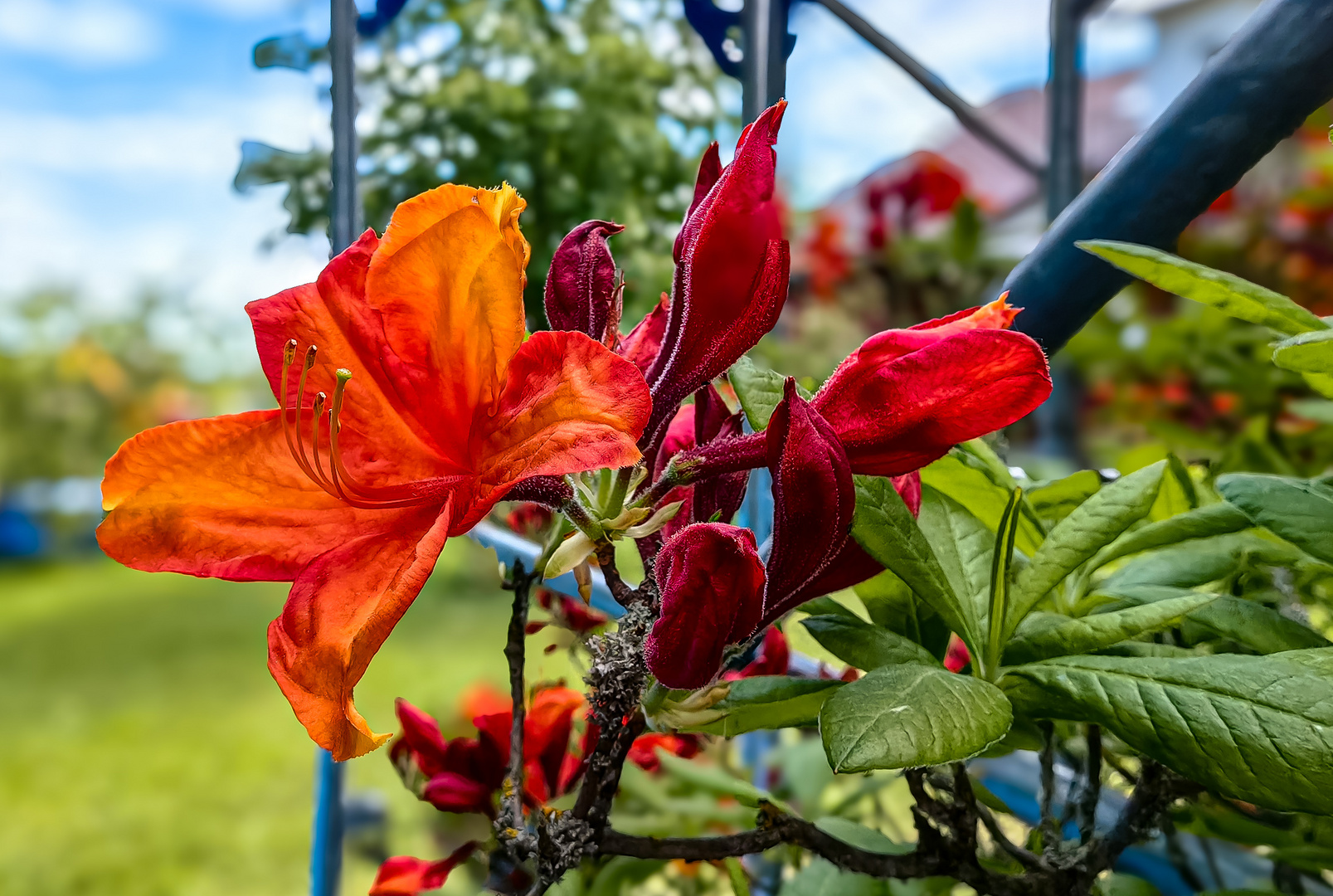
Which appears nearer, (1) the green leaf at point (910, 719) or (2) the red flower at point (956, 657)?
(1) the green leaf at point (910, 719)

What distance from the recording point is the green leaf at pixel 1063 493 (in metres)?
0.43

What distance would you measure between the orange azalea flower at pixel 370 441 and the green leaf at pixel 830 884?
25 cm

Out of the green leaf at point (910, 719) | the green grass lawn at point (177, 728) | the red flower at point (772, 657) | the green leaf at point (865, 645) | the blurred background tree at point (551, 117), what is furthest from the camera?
the green grass lawn at point (177, 728)

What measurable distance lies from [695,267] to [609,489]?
83 millimetres

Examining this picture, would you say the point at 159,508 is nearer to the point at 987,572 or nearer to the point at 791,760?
the point at 987,572

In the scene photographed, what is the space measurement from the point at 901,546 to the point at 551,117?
744 millimetres

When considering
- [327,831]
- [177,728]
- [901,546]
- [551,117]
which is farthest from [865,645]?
[177,728]

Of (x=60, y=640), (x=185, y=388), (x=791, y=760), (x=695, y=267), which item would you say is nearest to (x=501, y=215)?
(x=695, y=267)

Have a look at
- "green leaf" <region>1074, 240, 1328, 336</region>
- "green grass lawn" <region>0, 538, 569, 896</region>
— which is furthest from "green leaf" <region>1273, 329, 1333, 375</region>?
"green grass lawn" <region>0, 538, 569, 896</region>

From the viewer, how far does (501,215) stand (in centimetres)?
29

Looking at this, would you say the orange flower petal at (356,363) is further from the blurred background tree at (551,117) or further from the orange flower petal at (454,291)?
the blurred background tree at (551,117)

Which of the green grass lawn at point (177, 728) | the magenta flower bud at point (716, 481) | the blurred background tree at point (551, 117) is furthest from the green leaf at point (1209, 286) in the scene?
the green grass lawn at point (177, 728)

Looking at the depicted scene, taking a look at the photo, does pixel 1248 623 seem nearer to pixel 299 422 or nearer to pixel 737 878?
pixel 737 878

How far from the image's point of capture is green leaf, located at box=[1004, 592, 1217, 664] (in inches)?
12.3
